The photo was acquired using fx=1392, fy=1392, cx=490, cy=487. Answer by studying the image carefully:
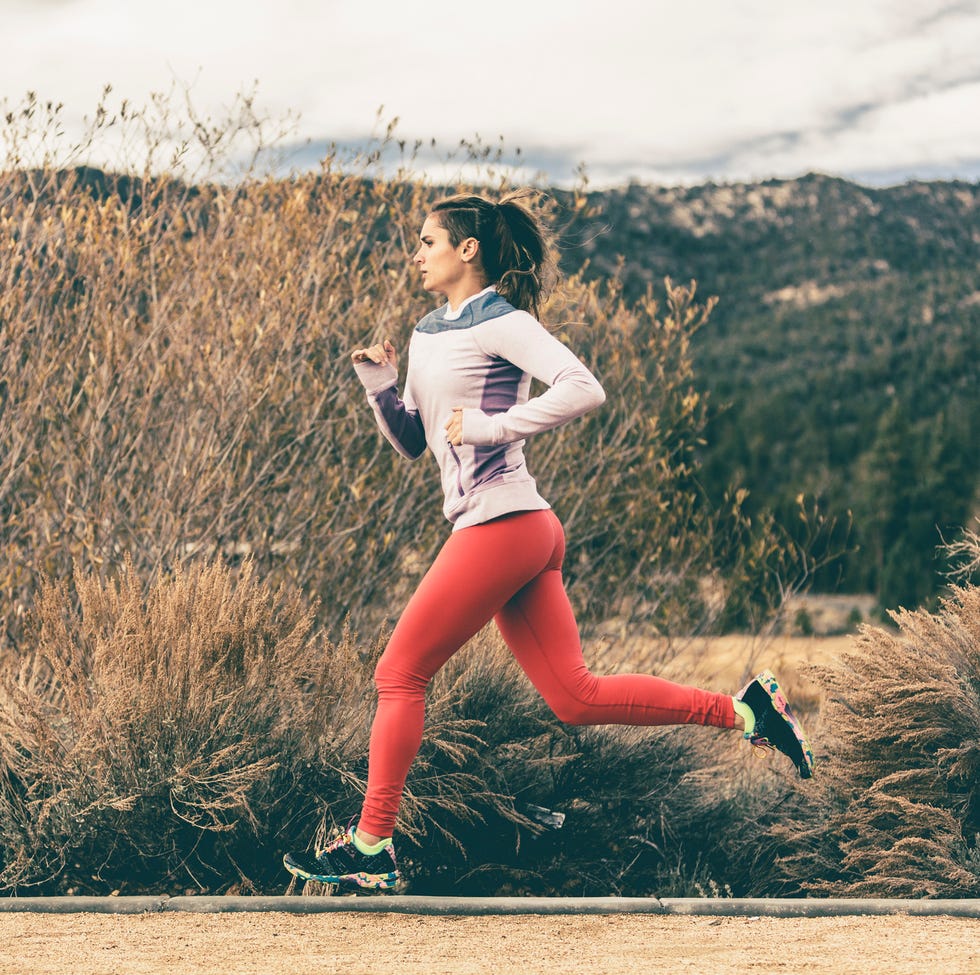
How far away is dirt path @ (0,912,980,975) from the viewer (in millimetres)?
3836

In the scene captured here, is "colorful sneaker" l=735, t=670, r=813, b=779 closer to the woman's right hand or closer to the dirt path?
the dirt path

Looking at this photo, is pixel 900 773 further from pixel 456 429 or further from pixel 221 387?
pixel 221 387

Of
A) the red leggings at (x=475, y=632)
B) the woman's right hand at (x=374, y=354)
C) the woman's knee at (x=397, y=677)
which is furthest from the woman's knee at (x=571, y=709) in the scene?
the woman's right hand at (x=374, y=354)

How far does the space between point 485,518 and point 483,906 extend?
1.33 m

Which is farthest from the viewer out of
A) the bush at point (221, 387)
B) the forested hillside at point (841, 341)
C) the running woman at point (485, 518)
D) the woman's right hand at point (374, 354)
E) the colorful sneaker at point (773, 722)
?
the forested hillside at point (841, 341)

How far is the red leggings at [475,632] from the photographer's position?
406 centimetres

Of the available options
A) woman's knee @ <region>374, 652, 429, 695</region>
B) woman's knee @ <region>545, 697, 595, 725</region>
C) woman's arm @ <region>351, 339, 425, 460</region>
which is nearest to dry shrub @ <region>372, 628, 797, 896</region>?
woman's knee @ <region>545, 697, 595, 725</region>

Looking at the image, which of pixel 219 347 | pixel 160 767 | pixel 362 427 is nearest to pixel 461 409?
pixel 160 767

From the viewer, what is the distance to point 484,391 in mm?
4152

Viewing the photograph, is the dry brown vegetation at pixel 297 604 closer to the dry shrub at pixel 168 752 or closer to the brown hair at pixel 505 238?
the dry shrub at pixel 168 752

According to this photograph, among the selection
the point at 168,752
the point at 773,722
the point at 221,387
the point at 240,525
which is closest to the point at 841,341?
the point at 240,525

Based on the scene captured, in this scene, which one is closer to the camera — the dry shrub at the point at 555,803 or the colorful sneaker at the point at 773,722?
the colorful sneaker at the point at 773,722

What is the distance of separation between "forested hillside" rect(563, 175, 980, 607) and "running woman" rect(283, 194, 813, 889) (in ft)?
55.8

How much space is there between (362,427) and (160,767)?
341 cm
